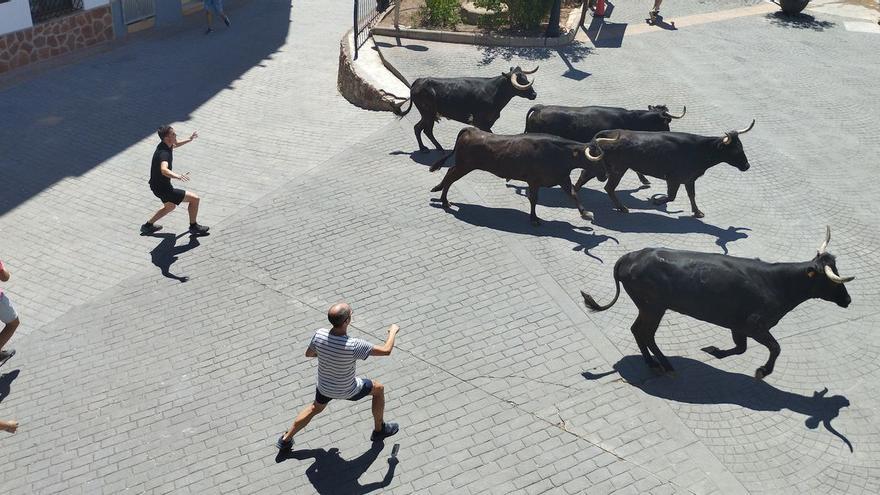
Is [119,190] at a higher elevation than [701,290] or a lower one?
lower

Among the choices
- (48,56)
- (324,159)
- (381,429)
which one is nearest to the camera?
(381,429)

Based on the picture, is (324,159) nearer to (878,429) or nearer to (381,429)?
(381,429)

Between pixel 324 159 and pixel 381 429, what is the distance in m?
7.15

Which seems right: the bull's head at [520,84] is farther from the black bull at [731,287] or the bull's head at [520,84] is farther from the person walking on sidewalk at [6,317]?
the person walking on sidewalk at [6,317]

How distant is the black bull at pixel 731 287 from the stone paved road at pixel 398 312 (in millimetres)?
762

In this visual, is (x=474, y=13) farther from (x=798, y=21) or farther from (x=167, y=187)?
(x=167, y=187)

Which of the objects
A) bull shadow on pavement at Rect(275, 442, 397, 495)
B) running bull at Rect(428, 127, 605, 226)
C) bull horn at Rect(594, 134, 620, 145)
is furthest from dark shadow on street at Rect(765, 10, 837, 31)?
bull shadow on pavement at Rect(275, 442, 397, 495)

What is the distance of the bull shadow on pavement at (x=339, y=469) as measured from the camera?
823cm

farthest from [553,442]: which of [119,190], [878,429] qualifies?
[119,190]

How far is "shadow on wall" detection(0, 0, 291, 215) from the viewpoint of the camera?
14438 mm

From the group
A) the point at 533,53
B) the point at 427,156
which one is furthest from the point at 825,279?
the point at 533,53

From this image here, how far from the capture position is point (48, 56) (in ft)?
60.3

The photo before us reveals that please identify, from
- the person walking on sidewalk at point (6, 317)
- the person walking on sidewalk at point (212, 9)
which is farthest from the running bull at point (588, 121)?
the person walking on sidewalk at point (212, 9)

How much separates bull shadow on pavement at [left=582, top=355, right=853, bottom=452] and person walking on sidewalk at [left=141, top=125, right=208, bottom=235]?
5945mm
